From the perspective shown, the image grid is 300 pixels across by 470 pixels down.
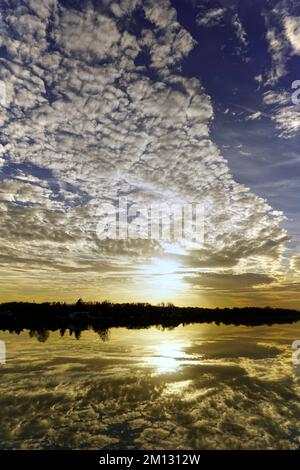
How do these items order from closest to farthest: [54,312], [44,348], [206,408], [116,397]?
[206,408]
[116,397]
[44,348]
[54,312]

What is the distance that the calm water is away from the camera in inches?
441

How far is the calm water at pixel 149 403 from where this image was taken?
36.8 feet

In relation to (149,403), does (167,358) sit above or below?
above

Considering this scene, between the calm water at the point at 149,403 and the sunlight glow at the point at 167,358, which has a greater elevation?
Result: the sunlight glow at the point at 167,358

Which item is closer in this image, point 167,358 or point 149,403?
point 149,403

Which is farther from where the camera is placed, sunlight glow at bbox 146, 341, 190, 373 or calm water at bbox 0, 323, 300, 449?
sunlight glow at bbox 146, 341, 190, 373

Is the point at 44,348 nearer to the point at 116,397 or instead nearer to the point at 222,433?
the point at 116,397

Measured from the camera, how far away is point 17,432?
37.9 ft

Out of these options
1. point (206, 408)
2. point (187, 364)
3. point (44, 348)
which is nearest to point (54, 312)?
point (44, 348)

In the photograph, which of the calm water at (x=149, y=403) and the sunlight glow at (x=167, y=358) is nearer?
the calm water at (x=149, y=403)

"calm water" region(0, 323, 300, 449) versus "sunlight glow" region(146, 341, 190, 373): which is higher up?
"sunlight glow" region(146, 341, 190, 373)

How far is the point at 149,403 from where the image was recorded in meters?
14.9
